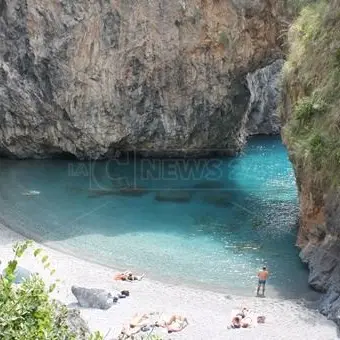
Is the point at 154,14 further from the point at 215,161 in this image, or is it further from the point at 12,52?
the point at 215,161

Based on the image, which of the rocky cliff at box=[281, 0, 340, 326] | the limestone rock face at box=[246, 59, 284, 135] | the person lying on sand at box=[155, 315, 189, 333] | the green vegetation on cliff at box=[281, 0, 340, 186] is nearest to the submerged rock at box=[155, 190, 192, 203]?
the rocky cliff at box=[281, 0, 340, 326]

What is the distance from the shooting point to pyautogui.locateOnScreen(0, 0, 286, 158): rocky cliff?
27.0m

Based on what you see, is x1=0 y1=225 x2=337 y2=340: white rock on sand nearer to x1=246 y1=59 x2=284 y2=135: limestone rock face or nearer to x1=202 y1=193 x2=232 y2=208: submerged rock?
x1=202 y1=193 x2=232 y2=208: submerged rock

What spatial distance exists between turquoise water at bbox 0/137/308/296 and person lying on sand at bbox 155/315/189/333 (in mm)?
2853

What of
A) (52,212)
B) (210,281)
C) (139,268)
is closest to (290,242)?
(210,281)

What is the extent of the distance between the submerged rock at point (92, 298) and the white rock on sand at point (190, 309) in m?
0.21

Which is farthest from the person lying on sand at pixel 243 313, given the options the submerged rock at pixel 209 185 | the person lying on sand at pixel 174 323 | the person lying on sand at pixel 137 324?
the submerged rock at pixel 209 185

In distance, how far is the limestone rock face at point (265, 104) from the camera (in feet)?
124

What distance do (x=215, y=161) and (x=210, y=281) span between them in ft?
53.5

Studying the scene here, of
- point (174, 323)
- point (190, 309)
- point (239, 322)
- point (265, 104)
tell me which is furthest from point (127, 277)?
point (265, 104)

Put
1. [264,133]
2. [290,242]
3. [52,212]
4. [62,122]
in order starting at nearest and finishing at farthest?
[290,242] → [52,212] → [62,122] → [264,133]

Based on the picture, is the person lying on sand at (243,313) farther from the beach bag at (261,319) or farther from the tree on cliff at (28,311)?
the tree on cliff at (28,311)

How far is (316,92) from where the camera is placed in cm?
1628

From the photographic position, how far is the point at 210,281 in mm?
17062
